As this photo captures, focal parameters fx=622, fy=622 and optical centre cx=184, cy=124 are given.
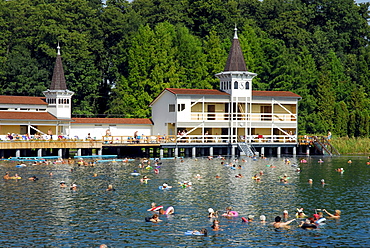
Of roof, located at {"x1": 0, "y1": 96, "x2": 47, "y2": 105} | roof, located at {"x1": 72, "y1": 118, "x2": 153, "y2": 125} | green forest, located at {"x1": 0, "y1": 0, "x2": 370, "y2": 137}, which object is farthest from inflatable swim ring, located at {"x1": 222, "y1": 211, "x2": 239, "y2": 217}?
green forest, located at {"x1": 0, "y1": 0, "x2": 370, "y2": 137}

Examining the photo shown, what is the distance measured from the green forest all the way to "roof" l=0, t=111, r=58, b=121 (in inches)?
379

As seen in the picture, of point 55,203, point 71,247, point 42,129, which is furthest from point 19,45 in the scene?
point 71,247

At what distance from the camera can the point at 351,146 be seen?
87.0m

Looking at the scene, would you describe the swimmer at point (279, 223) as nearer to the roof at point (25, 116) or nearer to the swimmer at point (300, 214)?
the swimmer at point (300, 214)

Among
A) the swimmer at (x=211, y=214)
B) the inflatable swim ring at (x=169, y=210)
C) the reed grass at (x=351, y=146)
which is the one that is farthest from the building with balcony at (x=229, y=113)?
the swimmer at (x=211, y=214)

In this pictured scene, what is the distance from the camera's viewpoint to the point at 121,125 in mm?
81938

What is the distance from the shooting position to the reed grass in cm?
8631

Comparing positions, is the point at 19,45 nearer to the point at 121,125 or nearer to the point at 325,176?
the point at 121,125

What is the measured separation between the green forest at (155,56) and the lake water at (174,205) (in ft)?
112

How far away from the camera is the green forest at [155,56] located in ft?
313

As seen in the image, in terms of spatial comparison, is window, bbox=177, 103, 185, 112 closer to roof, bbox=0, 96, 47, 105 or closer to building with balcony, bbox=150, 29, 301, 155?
building with balcony, bbox=150, 29, 301, 155

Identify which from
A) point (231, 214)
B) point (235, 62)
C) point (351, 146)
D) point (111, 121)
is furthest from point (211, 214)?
point (351, 146)

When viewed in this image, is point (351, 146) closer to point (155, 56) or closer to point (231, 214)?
point (155, 56)

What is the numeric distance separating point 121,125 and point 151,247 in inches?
2084
